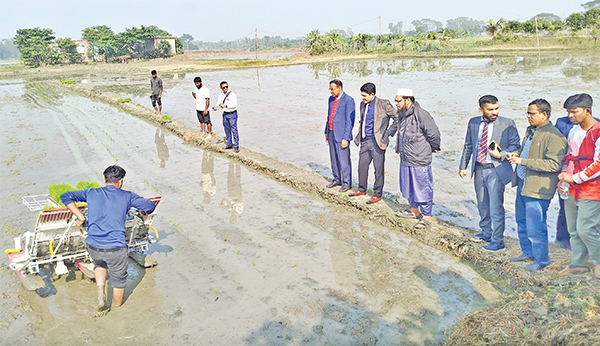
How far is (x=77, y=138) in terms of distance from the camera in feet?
37.5

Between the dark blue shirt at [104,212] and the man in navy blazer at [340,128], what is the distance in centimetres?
325

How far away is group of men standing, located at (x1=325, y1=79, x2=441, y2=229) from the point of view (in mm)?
4973

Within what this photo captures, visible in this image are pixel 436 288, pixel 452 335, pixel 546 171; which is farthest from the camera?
pixel 436 288

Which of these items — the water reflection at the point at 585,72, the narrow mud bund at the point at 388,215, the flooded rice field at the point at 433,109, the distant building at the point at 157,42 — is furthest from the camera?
the distant building at the point at 157,42

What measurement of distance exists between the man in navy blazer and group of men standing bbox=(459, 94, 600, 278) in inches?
72.3

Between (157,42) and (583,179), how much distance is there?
6194 centimetres

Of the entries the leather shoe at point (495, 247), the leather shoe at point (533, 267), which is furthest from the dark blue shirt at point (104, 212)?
the leather shoe at point (533, 267)

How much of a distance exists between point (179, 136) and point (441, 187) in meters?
7.34

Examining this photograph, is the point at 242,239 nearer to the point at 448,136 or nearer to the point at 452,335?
the point at 452,335

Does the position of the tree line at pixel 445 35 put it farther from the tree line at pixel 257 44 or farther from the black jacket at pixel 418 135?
the black jacket at pixel 418 135

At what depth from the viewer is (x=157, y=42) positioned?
190ft

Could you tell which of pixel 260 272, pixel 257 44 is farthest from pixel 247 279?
pixel 257 44

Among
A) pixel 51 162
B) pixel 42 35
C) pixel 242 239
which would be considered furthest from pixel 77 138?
pixel 42 35

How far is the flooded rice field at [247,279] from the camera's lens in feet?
11.6
